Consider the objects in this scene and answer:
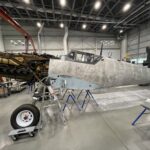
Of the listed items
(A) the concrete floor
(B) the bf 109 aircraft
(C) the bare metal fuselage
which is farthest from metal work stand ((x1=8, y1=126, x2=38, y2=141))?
(C) the bare metal fuselage

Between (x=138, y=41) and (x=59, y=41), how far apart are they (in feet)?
32.6

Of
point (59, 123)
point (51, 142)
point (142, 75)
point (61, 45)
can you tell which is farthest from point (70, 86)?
point (61, 45)

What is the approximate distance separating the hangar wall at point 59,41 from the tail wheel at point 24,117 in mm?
10789

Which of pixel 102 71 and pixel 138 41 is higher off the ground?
pixel 138 41

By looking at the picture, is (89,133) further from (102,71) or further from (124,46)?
(124,46)

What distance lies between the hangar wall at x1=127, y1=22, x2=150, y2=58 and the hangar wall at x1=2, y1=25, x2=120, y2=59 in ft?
6.32

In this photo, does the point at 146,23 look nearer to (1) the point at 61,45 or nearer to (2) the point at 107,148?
(1) the point at 61,45

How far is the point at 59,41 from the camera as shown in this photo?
13539 millimetres


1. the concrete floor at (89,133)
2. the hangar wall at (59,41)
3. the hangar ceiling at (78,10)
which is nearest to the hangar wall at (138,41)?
the hangar ceiling at (78,10)

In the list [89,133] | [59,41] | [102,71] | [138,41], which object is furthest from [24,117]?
[138,41]

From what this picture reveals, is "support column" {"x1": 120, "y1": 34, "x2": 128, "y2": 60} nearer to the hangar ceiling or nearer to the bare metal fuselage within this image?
the hangar ceiling

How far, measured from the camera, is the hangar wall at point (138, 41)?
453 inches

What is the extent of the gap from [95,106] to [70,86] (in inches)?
62.5

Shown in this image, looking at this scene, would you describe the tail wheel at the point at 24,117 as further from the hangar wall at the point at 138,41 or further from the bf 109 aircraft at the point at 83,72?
the hangar wall at the point at 138,41
